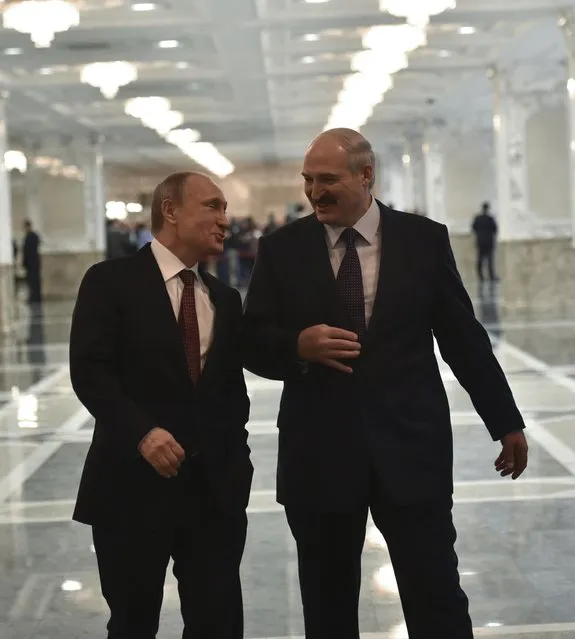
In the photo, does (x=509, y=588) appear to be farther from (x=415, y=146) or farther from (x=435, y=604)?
(x=415, y=146)

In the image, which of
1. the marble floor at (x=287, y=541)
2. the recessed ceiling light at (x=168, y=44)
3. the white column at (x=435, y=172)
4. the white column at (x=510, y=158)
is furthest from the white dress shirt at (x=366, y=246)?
the white column at (x=435, y=172)

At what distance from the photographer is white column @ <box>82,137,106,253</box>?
82.7 ft

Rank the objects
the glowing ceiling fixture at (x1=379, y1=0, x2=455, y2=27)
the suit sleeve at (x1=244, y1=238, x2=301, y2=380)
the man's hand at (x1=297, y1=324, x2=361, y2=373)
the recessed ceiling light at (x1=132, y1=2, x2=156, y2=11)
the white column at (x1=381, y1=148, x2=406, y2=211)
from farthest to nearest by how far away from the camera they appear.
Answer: the white column at (x1=381, y1=148, x2=406, y2=211), the recessed ceiling light at (x1=132, y1=2, x2=156, y2=11), the glowing ceiling fixture at (x1=379, y1=0, x2=455, y2=27), the suit sleeve at (x1=244, y1=238, x2=301, y2=380), the man's hand at (x1=297, y1=324, x2=361, y2=373)

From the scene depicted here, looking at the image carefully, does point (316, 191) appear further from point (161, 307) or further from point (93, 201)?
point (93, 201)

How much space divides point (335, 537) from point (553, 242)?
15.1 m

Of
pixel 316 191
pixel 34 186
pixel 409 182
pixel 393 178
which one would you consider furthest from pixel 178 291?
pixel 393 178

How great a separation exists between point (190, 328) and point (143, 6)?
33.7 feet

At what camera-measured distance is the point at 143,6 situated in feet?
41.1

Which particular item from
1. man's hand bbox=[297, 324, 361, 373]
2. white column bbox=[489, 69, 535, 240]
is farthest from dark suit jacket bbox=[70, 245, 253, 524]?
white column bbox=[489, 69, 535, 240]

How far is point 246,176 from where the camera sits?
45.8 metres

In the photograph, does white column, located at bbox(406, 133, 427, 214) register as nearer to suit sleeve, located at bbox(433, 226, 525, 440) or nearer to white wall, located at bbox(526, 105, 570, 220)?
white wall, located at bbox(526, 105, 570, 220)

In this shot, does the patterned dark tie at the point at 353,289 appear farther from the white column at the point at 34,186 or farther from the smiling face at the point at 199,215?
the white column at the point at 34,186

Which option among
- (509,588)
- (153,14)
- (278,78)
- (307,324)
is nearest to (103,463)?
(307,324)

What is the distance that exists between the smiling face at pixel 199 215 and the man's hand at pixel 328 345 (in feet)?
1.14
